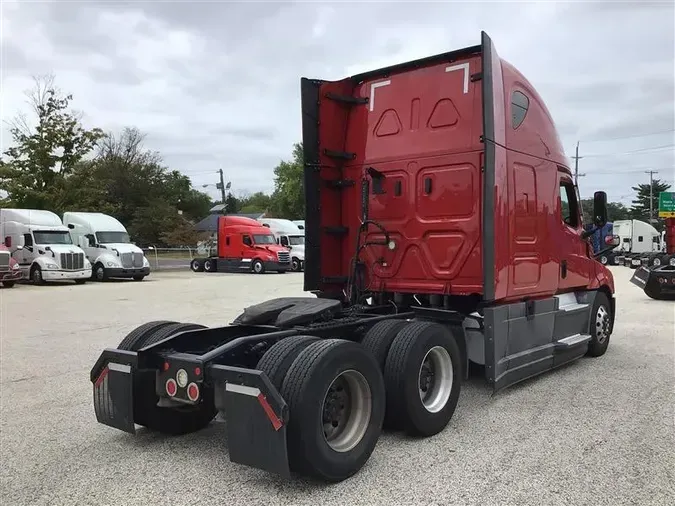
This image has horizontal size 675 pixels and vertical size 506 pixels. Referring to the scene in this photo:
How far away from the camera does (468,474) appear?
13.1 feet

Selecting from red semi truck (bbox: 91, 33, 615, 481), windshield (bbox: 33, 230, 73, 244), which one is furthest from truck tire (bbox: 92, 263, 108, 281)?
red semi truck (bbox: 91, 33, 615, 481)

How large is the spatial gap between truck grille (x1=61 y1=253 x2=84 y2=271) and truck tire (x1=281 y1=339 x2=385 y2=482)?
22.3 m

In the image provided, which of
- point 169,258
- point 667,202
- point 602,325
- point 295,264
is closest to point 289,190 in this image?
point 169,258

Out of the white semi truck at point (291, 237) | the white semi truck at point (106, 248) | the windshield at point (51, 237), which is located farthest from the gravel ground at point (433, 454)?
the white semi truck at point (291, 237)

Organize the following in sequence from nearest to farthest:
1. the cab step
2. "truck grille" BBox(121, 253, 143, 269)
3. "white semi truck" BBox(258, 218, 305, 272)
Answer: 1. the cab step
2. "truck grille" BBox(121, 253, 143, 269)
3. "white semi truck" BBox(258, 218, 305, 272)

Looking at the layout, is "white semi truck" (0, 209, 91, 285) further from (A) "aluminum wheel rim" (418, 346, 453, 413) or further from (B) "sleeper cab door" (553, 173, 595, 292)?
(A) "aluminum wheel rim" (418, 346, 453, 413)

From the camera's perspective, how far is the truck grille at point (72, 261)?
23594mm

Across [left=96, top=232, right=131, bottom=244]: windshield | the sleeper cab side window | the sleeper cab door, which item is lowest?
the sleeper cab door

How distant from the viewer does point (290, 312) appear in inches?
196

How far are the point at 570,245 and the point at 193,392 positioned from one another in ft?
17.2

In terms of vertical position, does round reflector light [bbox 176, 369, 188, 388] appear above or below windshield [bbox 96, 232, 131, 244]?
below

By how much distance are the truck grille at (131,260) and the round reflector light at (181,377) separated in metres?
23.4

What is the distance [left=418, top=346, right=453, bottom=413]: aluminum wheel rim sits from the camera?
4.96 m

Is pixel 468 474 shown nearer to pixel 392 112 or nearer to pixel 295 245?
pixel 392 112
